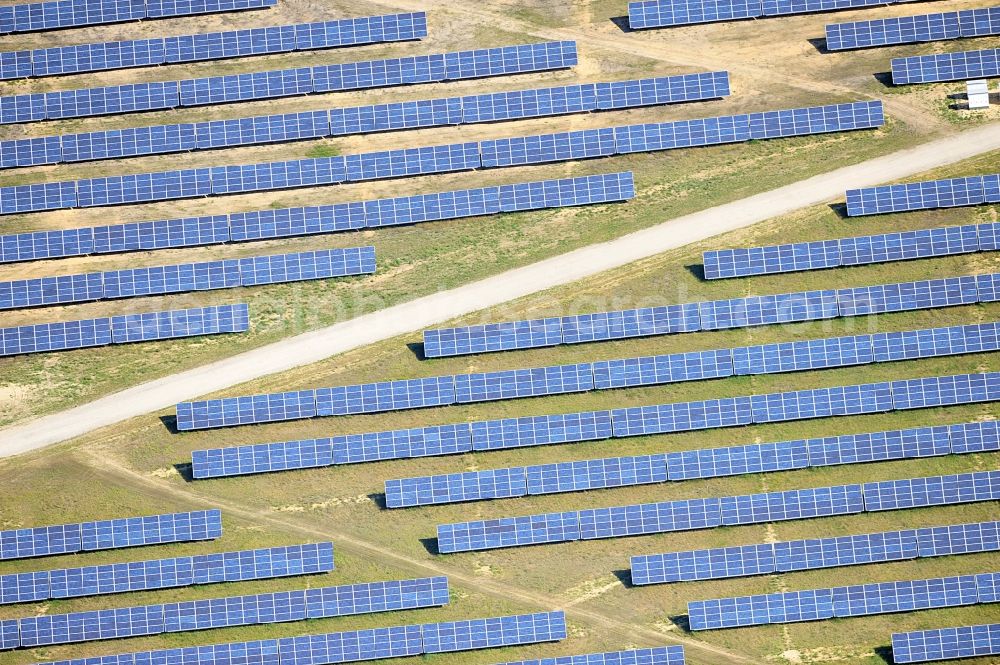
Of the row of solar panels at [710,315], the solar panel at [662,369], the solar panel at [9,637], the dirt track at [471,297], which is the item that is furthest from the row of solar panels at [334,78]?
the solar panel at [9,637]

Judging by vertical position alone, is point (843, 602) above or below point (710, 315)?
below

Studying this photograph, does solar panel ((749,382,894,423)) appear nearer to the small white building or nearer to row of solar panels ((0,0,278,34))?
the small white building

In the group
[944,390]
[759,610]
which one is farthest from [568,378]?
[944,390]

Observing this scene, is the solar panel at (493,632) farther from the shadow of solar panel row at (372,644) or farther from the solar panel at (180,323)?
the solar panel at (180,323)

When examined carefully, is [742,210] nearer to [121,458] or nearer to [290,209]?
[290,209]

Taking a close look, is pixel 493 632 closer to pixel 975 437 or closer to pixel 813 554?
pixel 813 554

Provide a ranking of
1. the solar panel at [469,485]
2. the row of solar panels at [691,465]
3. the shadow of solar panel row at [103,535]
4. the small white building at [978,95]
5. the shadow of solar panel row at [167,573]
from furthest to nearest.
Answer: the small white building at [978,95]
the shadow of solar panel row at [103,535]
the solar panel at [469,485]
the row of solar panels at [691,465]
the shadow of solar panel row at [167,573]

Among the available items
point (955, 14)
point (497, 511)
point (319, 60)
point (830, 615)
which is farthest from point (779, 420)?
point (319, 60)
